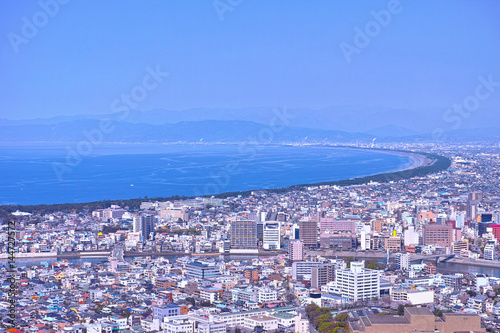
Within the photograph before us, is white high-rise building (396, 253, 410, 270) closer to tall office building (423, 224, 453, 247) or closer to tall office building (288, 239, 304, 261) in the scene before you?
tall office building (288, 239, 304, 261)

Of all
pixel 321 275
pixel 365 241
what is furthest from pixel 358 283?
pixel 365 241

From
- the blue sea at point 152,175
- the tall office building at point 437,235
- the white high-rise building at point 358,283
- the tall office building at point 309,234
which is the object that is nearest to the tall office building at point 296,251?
the tall office building at point 309,234

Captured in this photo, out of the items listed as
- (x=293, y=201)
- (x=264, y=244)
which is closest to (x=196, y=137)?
(x=293, y=201)

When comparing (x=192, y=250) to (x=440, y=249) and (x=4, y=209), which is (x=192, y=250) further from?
(x=4, y=209)

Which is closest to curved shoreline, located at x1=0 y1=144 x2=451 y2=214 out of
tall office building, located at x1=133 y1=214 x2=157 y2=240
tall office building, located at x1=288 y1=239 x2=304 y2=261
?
tall office building, located at x1=133 y1=214 x2=157 y2=240

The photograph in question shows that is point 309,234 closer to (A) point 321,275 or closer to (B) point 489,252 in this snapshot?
(B) point 489,252

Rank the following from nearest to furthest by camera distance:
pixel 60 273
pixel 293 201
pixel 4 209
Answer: pixel 60 273
pixel 4 209
pixel 293 201
